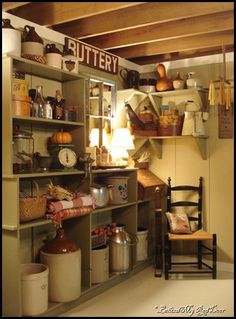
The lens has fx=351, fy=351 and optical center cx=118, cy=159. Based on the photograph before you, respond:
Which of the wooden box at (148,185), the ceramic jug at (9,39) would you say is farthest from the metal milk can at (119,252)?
the ceramic jug at (9,39)

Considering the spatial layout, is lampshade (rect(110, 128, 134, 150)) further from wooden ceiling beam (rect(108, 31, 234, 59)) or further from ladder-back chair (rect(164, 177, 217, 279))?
wooden ceiling beam (rect(108, 31, 234, 59))

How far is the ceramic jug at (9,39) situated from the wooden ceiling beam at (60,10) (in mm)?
510

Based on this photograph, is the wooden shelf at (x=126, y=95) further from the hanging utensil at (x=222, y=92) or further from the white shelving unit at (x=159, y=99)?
the hanging utensil at (x=222, y=92)

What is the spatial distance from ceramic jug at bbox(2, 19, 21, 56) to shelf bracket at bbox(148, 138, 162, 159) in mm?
2013

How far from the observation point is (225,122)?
12.7ft

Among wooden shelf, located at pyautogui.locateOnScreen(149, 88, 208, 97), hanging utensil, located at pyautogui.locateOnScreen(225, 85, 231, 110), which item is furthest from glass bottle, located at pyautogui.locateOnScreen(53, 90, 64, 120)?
hanging utensil, located at pyautogui.locateOnScreen(225, 85, 231, 110)

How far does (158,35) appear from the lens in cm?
336

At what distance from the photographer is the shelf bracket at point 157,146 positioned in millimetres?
4131

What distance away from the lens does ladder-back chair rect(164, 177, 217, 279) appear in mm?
3428

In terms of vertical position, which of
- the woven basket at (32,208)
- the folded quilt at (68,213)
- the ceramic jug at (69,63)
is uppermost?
the ceramic jug at (69,63)

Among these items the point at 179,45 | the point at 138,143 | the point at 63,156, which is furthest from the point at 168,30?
the point at 63,156

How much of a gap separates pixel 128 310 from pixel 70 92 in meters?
1.87

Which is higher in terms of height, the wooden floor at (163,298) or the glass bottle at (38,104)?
the glass bottle at (38,104)

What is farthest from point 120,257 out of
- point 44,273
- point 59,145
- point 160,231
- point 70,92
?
point 70,92
